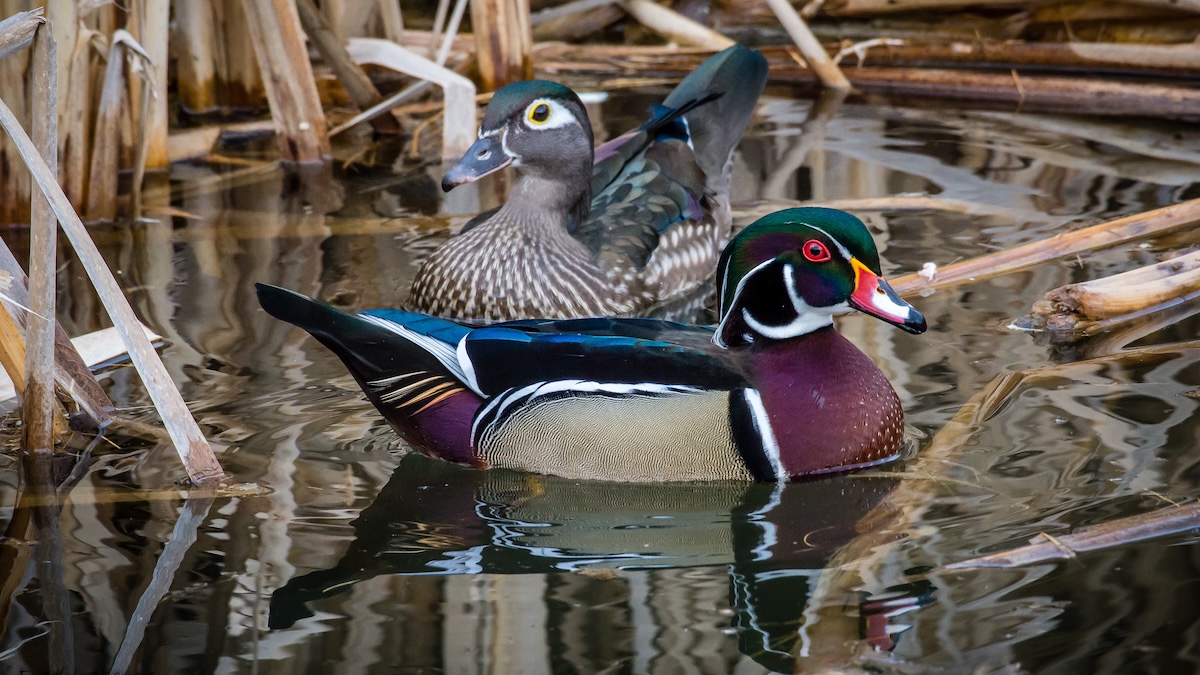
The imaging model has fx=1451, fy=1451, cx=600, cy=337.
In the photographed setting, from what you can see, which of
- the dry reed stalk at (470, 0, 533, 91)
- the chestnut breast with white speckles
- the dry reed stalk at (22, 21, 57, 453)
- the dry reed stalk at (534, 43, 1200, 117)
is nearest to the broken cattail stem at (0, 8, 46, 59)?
the dry reed stalk at (22, 21, 57, 453)

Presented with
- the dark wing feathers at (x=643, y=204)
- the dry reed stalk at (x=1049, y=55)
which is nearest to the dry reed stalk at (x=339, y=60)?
the dark wing feathers at (x=643, y=204)

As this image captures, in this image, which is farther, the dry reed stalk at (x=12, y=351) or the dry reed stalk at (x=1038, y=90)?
the dry reed stalk at (x=1038, y=90)

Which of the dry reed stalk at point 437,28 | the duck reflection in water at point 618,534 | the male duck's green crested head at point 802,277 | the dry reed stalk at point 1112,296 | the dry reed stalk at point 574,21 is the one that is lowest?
the duck reflection in water at point 618,534

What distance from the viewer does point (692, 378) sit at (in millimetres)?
3699

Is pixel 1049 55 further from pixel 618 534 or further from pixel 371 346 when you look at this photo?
pixel 618 534

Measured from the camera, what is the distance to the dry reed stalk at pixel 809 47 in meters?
7.70

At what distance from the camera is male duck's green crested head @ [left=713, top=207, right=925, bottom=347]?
370 cm

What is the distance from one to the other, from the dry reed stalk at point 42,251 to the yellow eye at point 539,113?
6.61 feet

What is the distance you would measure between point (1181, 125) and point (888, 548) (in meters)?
4.97

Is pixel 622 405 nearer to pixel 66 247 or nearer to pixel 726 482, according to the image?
pixel 726 482

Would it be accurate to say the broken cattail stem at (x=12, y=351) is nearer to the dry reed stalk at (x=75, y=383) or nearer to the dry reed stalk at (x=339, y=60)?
the dry reed stalk at (x=75, y=383)

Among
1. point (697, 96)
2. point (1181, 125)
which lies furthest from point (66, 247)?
point (1181, 125)

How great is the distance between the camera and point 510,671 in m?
2.80

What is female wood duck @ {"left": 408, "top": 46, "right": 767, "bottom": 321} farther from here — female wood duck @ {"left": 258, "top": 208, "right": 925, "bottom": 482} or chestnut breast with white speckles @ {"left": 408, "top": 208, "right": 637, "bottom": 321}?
female wood duck @ {"left": 258, "top": 208, "right": 925, "bottom": 482}
